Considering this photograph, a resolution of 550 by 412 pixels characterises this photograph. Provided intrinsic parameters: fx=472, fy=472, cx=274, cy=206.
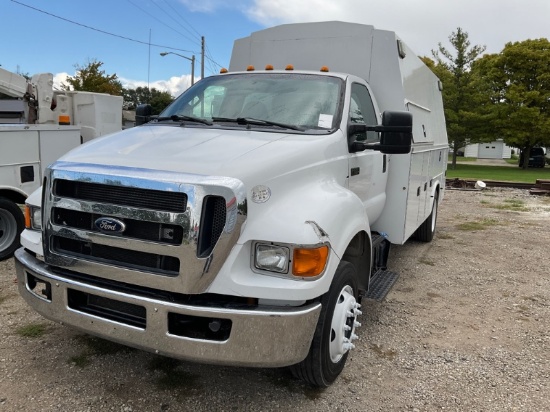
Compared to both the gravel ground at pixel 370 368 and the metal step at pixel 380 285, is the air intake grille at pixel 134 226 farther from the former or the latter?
the metal step at pixel 380 285

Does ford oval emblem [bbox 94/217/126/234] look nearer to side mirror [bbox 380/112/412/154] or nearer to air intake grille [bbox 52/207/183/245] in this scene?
air intake grille [bbox 52/207/183/245]

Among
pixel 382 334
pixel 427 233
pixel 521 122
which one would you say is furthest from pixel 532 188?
pixel 521 122

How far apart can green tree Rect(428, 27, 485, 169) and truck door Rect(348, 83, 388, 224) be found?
1180 inches

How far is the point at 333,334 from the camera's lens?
318cm

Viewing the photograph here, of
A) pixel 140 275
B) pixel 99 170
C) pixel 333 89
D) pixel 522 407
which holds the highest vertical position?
pixel 333 89

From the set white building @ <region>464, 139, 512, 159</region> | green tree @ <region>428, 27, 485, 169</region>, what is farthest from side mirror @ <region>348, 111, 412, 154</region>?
white building @ <region>464, 139, 512, 159</region>

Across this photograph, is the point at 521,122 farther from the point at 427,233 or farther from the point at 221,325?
the point at 221,325

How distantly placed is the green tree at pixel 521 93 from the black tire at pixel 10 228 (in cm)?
3359

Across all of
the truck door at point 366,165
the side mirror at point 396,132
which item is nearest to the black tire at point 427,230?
the truck door at point 366,165

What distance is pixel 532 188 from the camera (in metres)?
17.5

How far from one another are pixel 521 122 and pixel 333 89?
35.7 metres

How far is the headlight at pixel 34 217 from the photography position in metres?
3.31

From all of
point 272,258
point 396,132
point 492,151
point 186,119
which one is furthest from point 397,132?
point 492,151

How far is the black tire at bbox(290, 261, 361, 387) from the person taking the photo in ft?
9.84
